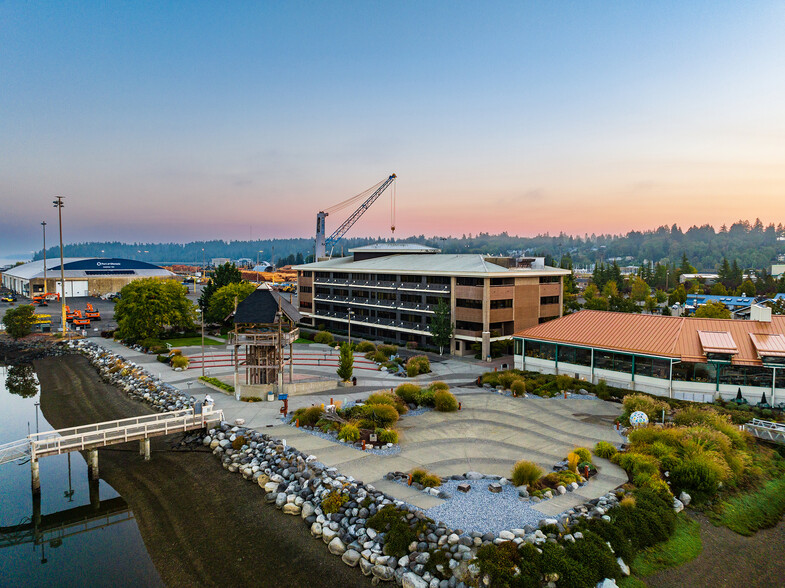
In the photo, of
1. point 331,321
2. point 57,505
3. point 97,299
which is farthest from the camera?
point 97,299

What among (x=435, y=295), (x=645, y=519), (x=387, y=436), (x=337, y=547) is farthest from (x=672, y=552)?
(x=435, y=295)

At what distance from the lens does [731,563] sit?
63.9 ft

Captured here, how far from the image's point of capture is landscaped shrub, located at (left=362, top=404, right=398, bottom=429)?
3170 centimetres

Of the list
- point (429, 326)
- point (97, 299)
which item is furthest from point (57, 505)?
point (97, 299)

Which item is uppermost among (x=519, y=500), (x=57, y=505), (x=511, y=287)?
(x=511, y=287)

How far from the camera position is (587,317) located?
154 ft

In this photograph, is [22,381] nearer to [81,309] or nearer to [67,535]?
[67,535]

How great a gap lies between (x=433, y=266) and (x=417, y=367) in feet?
71.7

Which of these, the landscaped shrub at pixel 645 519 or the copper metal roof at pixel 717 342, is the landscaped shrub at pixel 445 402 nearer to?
the landscaped shrub at pixel 645 519

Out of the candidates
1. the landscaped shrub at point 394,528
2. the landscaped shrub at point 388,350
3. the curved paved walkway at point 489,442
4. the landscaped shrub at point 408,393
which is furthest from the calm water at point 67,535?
the landscaped shrub at point 388,350

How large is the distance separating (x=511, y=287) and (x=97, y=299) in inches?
4544

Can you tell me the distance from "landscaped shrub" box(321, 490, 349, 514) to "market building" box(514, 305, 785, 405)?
27.1 meters

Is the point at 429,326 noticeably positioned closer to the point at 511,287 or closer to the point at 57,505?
the point at 511,287

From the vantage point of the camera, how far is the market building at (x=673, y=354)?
35.8m
